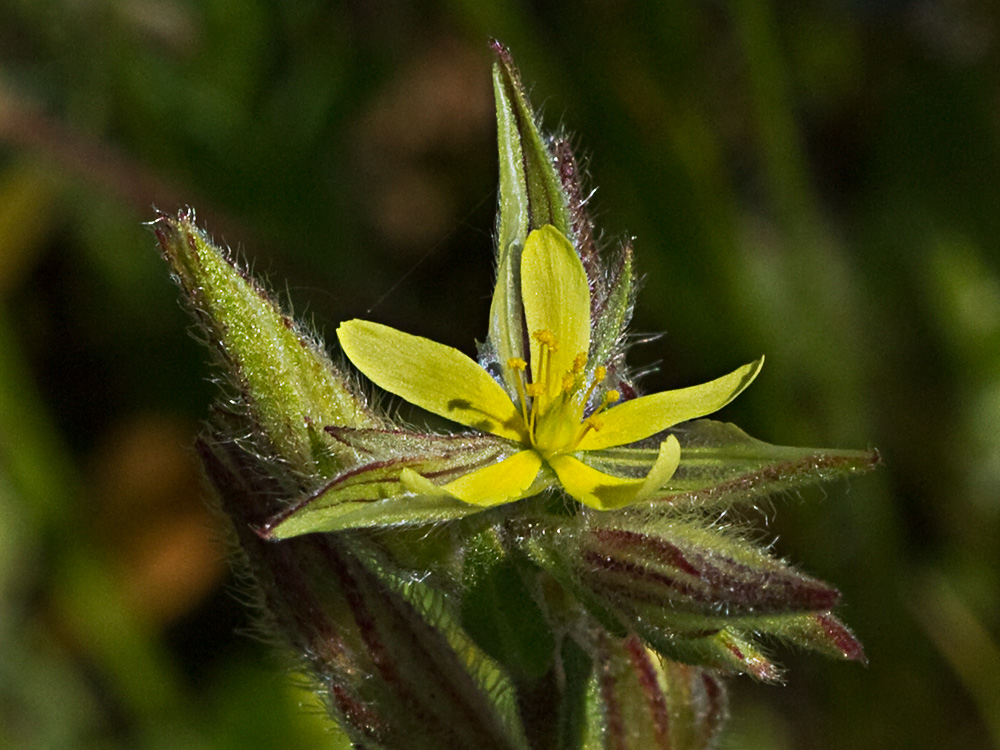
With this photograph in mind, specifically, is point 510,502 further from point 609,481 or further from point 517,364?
point 517,364

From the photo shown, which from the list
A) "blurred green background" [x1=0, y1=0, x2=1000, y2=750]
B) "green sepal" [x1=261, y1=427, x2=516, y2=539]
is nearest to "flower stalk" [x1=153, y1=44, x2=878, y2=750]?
"green sepal" [x1=261, y1=427, x2=516, y2=539]

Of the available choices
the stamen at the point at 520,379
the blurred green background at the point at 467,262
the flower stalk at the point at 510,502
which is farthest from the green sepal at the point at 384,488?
the blurred green background at the point at 467,262

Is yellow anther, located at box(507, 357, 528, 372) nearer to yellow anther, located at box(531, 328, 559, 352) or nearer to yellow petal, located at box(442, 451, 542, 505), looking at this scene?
yellow anther, located at box(531, 328, 559, 352)

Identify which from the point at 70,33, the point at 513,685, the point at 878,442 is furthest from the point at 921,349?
the point at 70,33

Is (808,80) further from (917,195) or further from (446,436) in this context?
(446,436)

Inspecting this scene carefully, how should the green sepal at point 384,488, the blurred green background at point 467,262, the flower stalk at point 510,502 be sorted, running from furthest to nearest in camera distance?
the blurred green background at point 467,262 → the flower stalk at point 510,502 → the green sepal at point 384,488

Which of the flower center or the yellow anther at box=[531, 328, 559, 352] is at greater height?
the yellow anther at box=[531, 328, 559, 352]

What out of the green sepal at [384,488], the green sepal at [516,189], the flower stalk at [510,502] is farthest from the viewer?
the green sepal at [516,189]

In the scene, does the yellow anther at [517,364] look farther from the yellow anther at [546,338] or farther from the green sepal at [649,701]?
the green sepal at [649,701]

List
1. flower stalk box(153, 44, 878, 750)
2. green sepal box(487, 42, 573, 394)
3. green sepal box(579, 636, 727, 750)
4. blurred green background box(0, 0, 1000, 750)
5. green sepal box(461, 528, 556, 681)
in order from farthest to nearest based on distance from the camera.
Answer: blurred green background box(0, 0, 1000, 750) < green sepal box(579, 636, 727, 750) < green sepal box(487, 42, 573, 394) < green sepal box(461, 528, 556, 681) < flower stalk box(153, 44, 878, 750)
